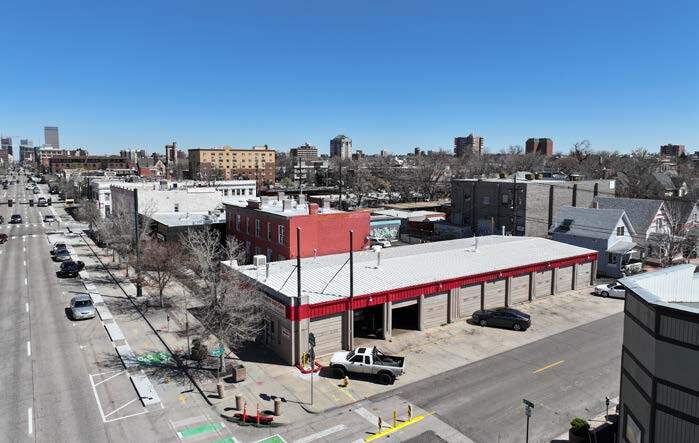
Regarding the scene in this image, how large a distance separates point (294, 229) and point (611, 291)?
84.1 feet

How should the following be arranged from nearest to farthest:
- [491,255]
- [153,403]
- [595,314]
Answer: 1. [153,403]
2. [595,314]
3. [491,255]

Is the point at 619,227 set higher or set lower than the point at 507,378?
higher

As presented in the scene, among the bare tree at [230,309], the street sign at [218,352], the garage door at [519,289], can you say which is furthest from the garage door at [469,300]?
the street sign at [218,352]

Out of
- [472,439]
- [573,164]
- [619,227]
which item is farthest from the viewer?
[573,164]

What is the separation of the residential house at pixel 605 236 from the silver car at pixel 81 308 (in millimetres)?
43508

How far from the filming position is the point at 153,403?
69.6 ft

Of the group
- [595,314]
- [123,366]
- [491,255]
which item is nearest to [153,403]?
[123,366]

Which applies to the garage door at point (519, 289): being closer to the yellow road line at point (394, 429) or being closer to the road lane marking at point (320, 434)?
the yellow road line at point (394, 429)

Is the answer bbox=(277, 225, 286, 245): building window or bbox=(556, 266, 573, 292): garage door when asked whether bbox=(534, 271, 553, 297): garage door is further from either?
bbox=(277, 225, 286, 245): building window

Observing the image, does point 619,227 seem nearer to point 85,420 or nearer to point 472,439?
point 472,439

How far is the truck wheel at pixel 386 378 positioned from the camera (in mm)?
23188

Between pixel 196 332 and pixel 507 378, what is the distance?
697 inches

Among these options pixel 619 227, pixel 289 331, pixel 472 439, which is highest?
pixel 619 227

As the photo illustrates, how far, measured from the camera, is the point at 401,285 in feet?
97.3
